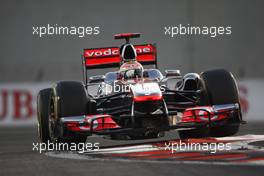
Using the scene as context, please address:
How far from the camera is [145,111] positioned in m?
10.6

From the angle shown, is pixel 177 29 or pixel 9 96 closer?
pixel 9 96

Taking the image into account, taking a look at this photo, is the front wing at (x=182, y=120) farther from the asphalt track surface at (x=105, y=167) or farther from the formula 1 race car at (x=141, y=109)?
the asphalt track surface at (x=105, y=167)

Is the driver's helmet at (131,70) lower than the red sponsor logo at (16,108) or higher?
higher

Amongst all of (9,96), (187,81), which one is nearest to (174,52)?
(9,96)

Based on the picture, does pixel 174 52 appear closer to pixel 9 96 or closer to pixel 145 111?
pixel 9 96

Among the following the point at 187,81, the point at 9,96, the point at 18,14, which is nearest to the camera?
the point at 187,81

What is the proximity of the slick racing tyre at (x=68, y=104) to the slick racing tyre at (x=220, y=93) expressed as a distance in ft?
5.78

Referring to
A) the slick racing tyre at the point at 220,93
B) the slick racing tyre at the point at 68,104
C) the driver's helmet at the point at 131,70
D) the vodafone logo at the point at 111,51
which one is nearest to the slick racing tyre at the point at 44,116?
the slick racing tyre at the point at 68,104

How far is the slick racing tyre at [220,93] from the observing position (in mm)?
11047

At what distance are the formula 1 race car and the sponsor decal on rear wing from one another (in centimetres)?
135

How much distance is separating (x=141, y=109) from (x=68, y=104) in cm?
102

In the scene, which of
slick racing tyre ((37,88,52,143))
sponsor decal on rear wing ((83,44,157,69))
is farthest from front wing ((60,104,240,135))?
sponsor decal on rear wing ((83,44,157,69))

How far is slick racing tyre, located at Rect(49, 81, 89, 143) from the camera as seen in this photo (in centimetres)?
1077

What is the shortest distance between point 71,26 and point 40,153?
13000 millimetres
